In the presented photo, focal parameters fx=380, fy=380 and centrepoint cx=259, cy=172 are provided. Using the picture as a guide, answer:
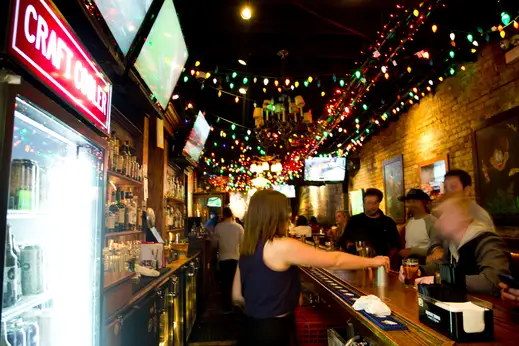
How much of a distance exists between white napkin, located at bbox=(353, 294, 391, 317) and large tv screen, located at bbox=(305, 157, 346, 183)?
28.8ft

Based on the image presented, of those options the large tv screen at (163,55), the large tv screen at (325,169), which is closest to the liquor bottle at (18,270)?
the large tv screen at (163,55)

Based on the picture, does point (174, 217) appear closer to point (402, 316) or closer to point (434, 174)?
point (434, 174)

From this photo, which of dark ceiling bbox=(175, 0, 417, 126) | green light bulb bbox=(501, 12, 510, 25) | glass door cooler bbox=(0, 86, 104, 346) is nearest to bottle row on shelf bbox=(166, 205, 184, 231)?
dark ceiling bbox=(175, 0, 417, 126)

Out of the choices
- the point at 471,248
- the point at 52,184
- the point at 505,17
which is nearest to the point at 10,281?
the point at 52,184

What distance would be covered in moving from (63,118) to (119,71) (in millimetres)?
1399

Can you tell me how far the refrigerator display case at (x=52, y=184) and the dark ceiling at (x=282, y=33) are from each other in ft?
10.6

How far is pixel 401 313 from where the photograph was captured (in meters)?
1.89

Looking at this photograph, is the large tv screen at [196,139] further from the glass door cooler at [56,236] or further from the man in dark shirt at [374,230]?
the glass door cooler at [56,236]

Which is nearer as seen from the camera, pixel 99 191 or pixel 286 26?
pixel 99 191

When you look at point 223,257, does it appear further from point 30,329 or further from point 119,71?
point 30,329

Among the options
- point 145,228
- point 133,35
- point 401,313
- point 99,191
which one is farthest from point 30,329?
point 145,228

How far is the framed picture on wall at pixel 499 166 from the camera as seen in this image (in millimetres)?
4160

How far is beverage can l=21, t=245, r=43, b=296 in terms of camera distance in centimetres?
156

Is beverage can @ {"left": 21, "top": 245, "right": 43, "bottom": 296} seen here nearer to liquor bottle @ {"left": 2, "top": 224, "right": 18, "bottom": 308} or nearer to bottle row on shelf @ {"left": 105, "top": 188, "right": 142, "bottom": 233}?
liquor bottle @ {"left": 2, "top": 224, "right": 18, "bottom": 308}
